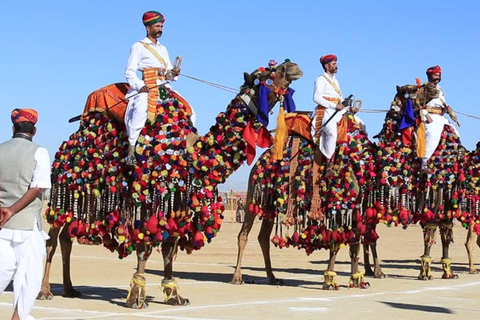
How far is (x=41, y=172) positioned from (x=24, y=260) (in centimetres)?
83

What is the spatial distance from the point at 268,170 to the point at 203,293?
258cm

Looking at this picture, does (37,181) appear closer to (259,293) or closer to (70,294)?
(70,294)

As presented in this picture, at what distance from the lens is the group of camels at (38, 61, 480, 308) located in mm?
12117

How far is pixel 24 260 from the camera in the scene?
908cm

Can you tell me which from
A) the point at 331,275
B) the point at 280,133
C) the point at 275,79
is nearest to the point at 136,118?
the point at 275,79

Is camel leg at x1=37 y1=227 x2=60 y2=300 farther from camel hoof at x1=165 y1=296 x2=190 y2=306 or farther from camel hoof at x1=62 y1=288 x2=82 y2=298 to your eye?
camel hoof at x1=165 y1=296 x2=190 y2=306

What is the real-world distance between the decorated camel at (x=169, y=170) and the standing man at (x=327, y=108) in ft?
7.09

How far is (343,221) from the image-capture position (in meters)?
15.0

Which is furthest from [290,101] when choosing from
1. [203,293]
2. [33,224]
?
[33,224]

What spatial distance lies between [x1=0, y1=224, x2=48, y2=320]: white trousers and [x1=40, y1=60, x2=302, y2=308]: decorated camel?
3077 millimetres

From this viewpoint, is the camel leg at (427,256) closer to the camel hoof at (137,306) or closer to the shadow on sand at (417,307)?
the shadow on sand at (417,307)

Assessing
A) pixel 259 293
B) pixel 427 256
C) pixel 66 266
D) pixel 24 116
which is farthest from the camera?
pixel 427 256

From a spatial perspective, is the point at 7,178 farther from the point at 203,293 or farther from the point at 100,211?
the point at 203,293

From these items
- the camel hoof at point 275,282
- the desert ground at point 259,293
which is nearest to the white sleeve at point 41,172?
the desert ground at point 259,293
